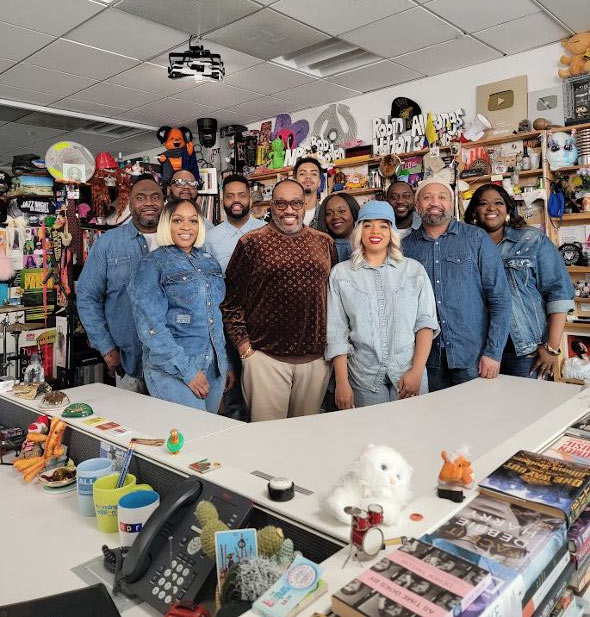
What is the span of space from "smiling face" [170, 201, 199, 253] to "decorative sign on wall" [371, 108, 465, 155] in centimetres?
359

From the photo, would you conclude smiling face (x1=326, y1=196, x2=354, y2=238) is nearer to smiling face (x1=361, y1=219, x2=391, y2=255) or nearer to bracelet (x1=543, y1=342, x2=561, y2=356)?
smiling face (x1=361, y1=219, x2=391, y2=255)

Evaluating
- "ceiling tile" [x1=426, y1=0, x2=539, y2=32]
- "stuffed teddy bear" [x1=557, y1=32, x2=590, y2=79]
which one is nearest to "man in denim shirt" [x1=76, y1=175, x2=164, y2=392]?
"ceiling tile" [x1=426, y1=0, x2=539, y2=32]

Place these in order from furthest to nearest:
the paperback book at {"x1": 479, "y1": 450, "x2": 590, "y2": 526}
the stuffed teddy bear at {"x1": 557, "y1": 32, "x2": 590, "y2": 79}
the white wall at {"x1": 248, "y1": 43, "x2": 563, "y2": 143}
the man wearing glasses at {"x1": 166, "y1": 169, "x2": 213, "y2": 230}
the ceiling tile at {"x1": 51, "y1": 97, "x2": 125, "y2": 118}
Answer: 1. the ceiling tile at {"x1": 51, "y1": 97, "x2": 125, "y2": 118}
2. the white wall at {"x1": 248, "y1": 43, "x2": 563, "y2": 143}
3. the stuffed teddy bear at {"x1": 557, "y1": 32, "x2": 590, "y2": 79}
4. the man wearing glasses at {"x1": 166, "y1": 169, "x2": 213, "y2": 230}
5. the paperback book at {"x1": 479, "y1": 450, "x2": 590, "y2": 526}

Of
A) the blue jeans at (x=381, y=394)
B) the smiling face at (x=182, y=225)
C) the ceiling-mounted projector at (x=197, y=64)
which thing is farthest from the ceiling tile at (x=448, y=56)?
the blue jeans at (x=381, y=394)

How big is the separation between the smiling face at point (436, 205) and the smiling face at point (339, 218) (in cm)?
55

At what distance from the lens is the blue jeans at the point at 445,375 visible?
2.60 m

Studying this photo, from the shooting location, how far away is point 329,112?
6.24 meters

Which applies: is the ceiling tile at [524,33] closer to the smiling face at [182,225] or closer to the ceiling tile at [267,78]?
the ceiling tile at [267,78]

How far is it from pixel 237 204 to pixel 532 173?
9.19ft

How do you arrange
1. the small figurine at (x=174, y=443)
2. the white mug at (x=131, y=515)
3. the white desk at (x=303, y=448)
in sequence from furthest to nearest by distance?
the small figurine at (x=174, y=443)
the white mug at (x=131, y=515)
the white desk at (x=303, y=448)

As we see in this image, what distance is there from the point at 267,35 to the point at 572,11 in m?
2.21

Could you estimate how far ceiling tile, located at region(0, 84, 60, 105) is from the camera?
5572mm

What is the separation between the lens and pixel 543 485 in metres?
1.00

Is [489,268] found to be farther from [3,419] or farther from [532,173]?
[532,173]
